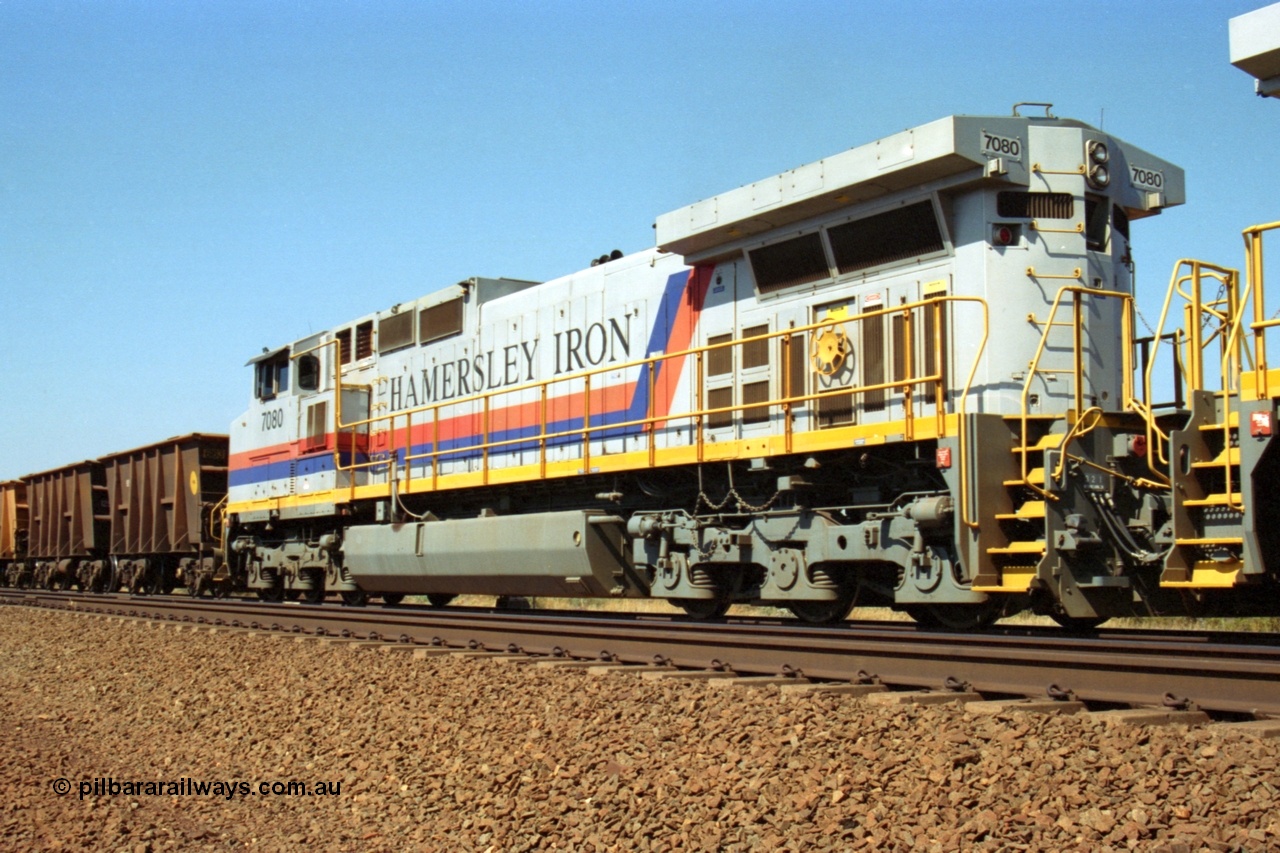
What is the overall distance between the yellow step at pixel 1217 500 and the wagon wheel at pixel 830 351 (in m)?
3.60

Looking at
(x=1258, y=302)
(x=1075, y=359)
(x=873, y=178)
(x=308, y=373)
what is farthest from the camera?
(x=308, y=373)

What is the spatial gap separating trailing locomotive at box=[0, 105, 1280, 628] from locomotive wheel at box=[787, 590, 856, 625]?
29 millimetres

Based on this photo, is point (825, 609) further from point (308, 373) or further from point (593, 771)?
point (308, 373)

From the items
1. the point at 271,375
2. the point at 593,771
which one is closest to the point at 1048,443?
the point at 593,771

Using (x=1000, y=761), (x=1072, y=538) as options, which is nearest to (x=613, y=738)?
(x=1000, y=761)

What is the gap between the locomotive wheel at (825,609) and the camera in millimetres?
10023

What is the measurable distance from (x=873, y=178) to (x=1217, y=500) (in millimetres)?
3962

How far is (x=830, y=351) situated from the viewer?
1011cm

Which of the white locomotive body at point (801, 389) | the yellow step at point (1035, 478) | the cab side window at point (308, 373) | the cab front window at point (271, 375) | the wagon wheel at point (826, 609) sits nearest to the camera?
the yellow step at point (1035, 478)

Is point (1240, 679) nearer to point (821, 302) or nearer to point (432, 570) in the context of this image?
point (821, 302)

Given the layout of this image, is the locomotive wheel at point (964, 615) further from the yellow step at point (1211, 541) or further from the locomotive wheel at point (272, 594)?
the locomotive wheel at point (272, 594)

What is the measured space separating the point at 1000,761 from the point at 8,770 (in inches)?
227

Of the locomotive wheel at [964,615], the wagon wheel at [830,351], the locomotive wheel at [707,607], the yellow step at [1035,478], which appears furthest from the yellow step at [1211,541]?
the locomotive wheel at [707,607]

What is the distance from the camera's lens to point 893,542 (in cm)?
916
